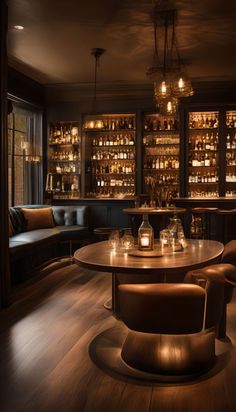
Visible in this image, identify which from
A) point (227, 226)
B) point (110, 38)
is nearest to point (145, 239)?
point (110, 38)

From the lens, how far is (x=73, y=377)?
2959 mm

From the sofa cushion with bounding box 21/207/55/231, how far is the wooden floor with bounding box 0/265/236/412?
8.31 ft

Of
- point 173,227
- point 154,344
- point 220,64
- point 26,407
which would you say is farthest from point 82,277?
point 220,64

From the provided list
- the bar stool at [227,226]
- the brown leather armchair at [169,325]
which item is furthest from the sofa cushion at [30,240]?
the bar stool at [227,226]

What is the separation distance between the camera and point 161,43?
5.78 m

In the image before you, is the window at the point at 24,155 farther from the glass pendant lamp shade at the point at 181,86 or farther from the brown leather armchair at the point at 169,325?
the brown leather armchair at the point at 169,325

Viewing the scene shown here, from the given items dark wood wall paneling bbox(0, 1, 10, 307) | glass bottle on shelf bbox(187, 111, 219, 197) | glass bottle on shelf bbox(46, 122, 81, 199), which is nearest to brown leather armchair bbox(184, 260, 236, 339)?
dark wood wall paneling bbox(0, 1, 10, 307)

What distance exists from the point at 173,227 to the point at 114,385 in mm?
1386

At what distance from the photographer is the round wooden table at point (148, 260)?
283 cm

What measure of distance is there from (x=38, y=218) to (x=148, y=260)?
4.36m

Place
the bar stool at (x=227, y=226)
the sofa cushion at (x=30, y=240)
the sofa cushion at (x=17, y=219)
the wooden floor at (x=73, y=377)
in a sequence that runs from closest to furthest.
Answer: the wooden floor at (x=73, y=377), the sofa cushion at (x=30, y=240), the sofa cushion at (x=17, y=219), the bar stool at (x=227, y=226)

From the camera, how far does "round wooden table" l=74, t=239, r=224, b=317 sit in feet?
9.30

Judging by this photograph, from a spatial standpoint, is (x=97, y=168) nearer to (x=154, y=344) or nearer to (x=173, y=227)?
(x=173, y=227)

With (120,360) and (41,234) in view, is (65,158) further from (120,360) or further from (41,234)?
(120,360)
